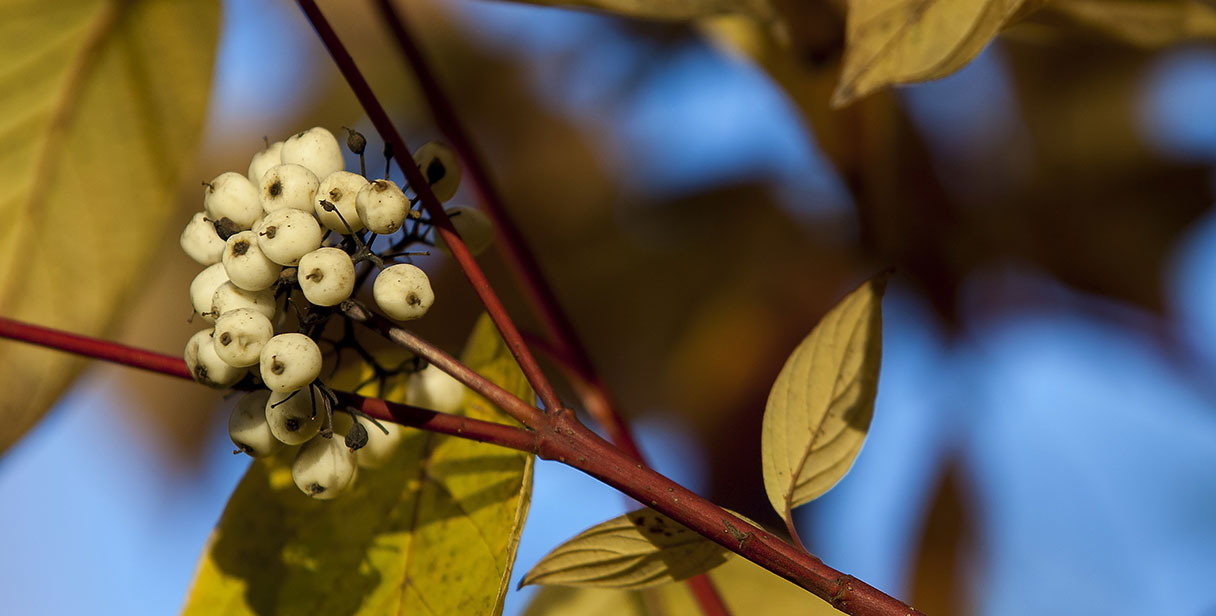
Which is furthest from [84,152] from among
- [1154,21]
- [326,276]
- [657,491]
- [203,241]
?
[1154,21]

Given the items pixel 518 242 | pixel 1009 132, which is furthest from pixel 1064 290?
pixel 518 242

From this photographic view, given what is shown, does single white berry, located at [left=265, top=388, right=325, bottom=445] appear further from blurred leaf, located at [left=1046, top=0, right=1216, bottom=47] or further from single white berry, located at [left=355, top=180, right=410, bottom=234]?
blurred leaf, located at [left=1046, top=0, right=1216, bottom=47]

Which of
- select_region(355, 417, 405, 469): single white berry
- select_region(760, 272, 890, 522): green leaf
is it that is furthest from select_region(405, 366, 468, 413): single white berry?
select_region(760, 272, 890, 522): green leaf

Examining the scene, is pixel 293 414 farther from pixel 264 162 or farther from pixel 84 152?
pixel 84 152

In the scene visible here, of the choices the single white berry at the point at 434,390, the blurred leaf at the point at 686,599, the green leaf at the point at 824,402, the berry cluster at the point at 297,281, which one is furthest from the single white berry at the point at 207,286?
the blurred leaf at the point at 686,599

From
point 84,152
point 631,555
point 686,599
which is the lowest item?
point 686,599

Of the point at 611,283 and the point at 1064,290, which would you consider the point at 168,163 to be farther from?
the point at 1064,290
